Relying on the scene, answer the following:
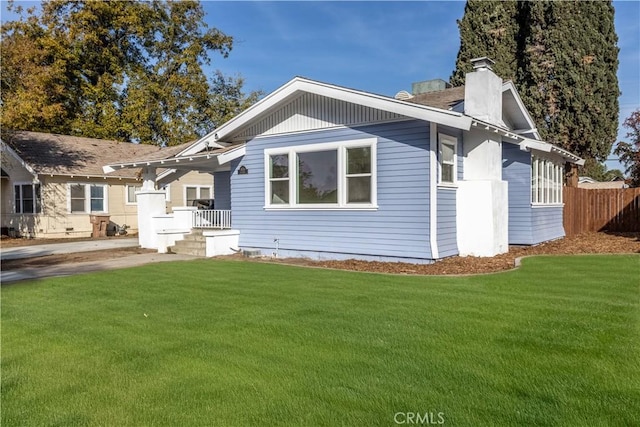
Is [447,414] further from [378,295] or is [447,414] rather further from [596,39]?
[596,39]

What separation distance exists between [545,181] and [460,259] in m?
6.10

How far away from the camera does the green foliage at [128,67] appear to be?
28609mm

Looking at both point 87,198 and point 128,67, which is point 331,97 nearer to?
point 87,198

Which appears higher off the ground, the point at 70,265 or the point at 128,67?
the point at 128,67

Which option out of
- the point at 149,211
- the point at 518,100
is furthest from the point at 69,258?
the point at 518,100

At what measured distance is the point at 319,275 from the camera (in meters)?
9.09

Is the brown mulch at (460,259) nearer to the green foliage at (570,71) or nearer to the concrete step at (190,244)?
the concrete step at (190,244)

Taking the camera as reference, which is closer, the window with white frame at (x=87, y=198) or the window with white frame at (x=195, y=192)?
the window with white frame at (x=87, y=198)

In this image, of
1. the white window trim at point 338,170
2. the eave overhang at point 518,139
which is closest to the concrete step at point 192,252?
the white window trim at point 338,170

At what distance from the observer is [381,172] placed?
10.8 m

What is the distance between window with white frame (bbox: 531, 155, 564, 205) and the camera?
13820 millimetres

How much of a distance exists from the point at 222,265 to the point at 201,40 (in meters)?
28.4

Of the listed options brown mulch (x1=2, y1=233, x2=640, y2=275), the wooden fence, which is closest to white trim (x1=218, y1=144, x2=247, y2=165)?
brown mulch (x1=2, y1=233, x2=640, y2=275)

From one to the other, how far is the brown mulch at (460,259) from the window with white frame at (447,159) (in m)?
1.92
